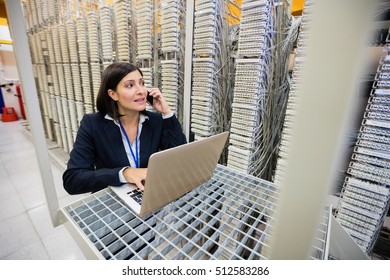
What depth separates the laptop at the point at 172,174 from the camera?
0.61 meters

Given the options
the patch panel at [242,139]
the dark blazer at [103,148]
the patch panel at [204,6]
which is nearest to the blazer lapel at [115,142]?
the dark blazer at [103,148]

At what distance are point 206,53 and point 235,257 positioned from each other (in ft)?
3.99

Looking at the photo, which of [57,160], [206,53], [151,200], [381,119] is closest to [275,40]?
[206,53]

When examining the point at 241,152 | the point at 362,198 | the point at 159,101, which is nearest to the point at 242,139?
the point at 241,152

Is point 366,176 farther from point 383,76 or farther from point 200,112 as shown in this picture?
point 200,112

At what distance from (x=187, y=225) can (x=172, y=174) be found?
18 centimetres

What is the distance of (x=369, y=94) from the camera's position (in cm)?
96

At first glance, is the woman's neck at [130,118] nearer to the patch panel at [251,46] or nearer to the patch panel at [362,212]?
the patch panel at [251,46]

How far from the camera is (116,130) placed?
113 cm

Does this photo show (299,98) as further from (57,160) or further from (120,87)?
(57,160)

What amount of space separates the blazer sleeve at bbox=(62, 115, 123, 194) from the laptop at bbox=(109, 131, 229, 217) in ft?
0.25

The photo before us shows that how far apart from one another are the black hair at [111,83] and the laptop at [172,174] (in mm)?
508

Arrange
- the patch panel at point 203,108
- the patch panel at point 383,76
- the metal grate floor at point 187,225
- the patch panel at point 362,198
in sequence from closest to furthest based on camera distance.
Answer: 1. the metal grate floor at point 187,225
2. the patch panel at point 383,76
3. the patch panel at point 362,198
4. the patch panel at point 203,108

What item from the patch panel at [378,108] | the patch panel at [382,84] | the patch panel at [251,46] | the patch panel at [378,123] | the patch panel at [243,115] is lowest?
the patch panel at [243,115]
